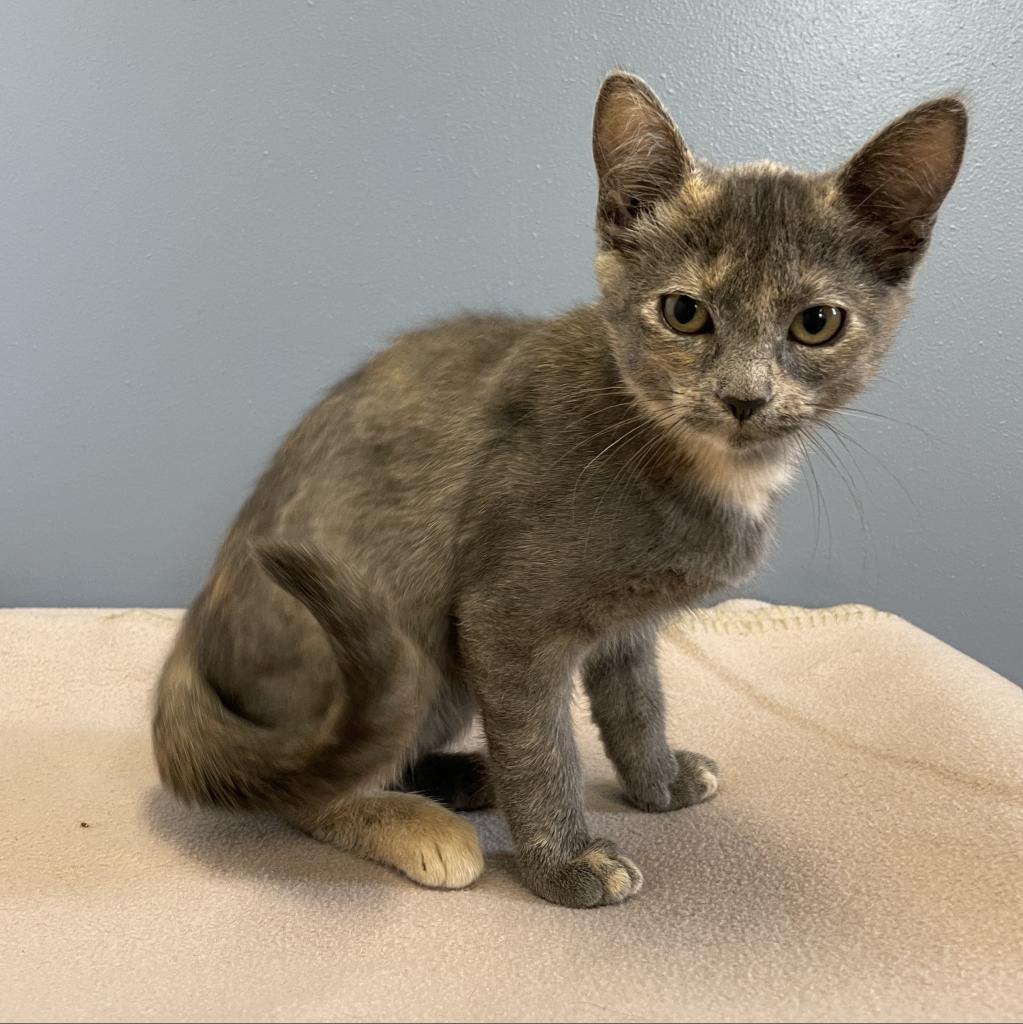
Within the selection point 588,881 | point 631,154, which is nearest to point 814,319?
point 631,154

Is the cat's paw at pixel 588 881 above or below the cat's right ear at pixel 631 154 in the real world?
below

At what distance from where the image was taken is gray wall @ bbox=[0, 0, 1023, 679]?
4.91 feet

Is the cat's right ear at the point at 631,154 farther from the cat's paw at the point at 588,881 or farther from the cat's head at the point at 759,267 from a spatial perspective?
the cat's paw at the point at 588,881

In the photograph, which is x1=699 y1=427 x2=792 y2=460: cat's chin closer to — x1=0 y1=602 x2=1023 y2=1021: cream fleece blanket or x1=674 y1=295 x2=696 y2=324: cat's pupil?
x1=674 y1=295 x2=696 y2=324: cat's pupil

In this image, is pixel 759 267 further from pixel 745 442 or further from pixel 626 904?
pixel 626 904

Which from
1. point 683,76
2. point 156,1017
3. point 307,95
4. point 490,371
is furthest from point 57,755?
point 683,76

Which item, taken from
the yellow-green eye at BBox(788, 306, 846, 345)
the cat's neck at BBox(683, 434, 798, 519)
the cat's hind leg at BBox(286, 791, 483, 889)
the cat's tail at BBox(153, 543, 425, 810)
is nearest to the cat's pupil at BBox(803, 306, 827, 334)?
the yellow-green eye at BBox(788, 306, 846, 345)

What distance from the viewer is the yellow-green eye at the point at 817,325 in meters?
0.86

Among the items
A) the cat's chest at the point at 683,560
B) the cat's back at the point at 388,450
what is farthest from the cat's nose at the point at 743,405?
the cat's back at the point at 388,450

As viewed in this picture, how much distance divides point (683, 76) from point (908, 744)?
101cm

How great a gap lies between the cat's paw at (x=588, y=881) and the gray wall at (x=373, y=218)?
34.4 inches


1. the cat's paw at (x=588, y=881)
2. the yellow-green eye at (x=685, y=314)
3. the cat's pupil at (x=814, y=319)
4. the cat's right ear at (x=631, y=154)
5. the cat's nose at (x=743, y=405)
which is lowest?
the cat's paw at (x=588, y=881)

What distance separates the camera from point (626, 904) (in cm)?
92

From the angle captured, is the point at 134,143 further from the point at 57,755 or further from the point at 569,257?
the point at 57,755
